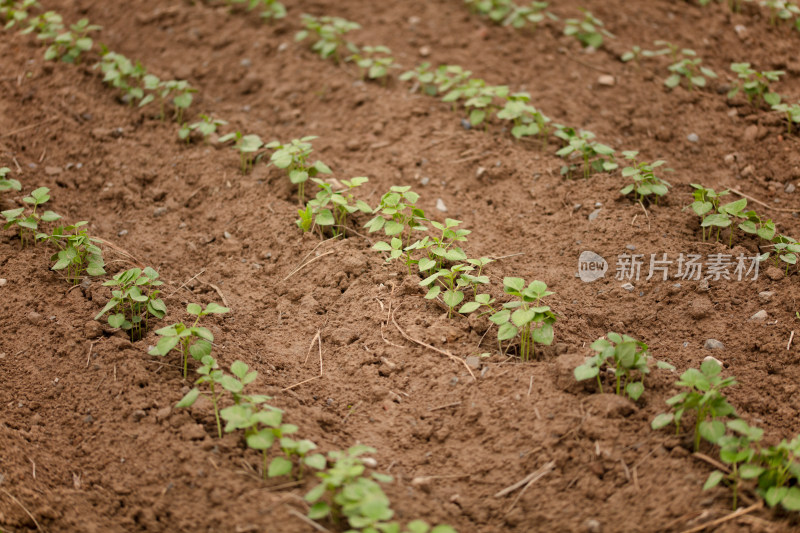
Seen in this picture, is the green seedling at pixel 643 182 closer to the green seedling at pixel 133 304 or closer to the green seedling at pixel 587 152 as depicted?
the green seedling at pixel 587 152

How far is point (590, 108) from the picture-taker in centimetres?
428

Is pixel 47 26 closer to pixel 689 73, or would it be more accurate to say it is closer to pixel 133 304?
pixel 133 304

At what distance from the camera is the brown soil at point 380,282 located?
2342 mm

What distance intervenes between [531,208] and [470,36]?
187 cm

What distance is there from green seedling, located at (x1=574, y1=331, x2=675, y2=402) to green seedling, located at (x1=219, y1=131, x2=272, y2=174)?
211 cm

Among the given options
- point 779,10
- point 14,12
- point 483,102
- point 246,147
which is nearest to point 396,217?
point 246,147

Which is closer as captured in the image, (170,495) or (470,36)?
(170,495)

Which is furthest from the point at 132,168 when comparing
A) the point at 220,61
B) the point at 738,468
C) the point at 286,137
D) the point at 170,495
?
the point at 738,468

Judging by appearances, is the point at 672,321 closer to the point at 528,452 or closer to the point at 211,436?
the point at 528,452

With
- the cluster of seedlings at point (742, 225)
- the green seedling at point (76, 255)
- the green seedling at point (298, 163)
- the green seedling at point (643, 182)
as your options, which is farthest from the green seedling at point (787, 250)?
the green seedling at point (76, 255)

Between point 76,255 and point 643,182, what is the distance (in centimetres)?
263

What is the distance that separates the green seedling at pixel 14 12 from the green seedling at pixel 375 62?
2.13 m

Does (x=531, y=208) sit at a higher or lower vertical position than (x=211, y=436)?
higher

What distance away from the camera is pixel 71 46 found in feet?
14.5
